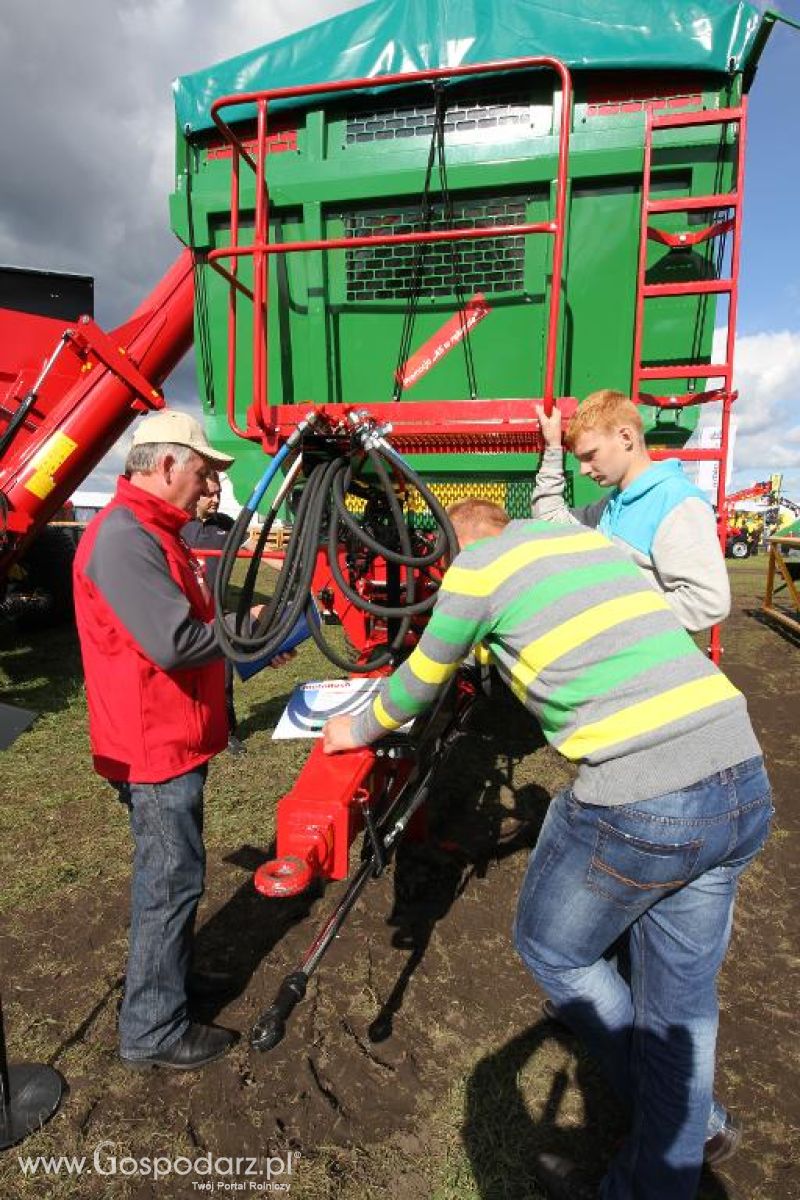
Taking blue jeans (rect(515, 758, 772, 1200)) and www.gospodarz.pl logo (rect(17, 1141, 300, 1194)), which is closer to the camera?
blue jeans (rect(515, 758, 772, 1200))

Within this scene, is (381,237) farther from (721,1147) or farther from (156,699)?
(721,1147)

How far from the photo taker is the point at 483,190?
10.5ft

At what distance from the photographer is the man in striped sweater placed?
143 centimetres

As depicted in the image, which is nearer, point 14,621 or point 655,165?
point 655,165

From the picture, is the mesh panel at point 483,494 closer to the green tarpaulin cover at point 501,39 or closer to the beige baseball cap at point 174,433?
the beige baseball cap at point 174,433

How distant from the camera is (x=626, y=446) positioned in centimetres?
200

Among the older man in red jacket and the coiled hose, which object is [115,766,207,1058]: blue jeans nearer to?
the older man in red jacket

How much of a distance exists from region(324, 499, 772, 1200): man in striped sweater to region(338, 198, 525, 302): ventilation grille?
2.17m

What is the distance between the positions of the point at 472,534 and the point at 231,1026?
179cm

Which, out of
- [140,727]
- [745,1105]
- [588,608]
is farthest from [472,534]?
[745,1105]

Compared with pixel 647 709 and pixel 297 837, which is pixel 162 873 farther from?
pixel 647 709

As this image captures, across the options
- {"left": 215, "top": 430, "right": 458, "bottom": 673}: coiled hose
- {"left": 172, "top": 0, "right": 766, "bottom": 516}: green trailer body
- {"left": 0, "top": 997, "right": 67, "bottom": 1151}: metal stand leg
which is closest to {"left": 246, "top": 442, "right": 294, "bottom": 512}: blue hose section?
{"left": 215, "top": 430, "right": 458, "bottom": 673}: coiled hose

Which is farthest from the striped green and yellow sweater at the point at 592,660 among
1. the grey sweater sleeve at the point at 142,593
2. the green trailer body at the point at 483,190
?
the green trailer body at the point at 483,190

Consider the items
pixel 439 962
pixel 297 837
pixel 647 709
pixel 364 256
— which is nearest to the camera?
pixel 647 709
